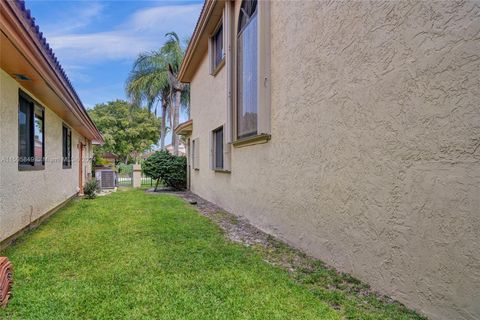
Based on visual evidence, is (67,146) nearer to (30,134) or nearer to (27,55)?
(30,134)

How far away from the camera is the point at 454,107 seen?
2.65m

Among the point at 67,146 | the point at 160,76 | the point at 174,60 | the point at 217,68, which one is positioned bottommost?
the point at 67,146

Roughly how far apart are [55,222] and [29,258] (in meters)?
3.35

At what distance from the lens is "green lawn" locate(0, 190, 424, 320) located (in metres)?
3.09

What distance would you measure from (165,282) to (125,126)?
46029mm

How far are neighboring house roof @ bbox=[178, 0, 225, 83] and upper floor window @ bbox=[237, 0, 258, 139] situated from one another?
195 cm

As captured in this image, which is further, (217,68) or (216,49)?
(216,49)

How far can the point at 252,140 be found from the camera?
732cm

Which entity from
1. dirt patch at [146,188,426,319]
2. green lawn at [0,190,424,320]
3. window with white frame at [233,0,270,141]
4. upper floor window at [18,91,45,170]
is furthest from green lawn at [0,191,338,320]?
window with white frame at [233,0,270,141]

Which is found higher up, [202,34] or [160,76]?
[160,76]

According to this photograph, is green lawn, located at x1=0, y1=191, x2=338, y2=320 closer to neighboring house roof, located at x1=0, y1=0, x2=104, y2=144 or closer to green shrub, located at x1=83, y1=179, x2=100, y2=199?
neighboring house roof, located at x1=0, y1=0, x2=104, y2=144

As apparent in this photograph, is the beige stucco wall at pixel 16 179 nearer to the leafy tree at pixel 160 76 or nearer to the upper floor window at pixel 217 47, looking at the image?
the upper floor window at pixel 217 47

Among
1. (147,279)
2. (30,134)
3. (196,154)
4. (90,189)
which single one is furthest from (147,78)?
(147,279)

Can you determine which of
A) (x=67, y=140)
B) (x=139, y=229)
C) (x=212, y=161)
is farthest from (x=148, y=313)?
(x=67, y=140)
